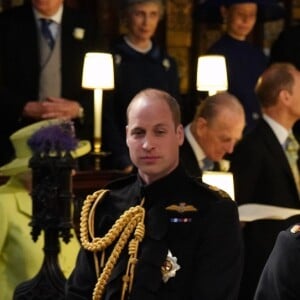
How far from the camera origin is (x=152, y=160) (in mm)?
3490

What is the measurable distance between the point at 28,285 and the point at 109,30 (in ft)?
11.3

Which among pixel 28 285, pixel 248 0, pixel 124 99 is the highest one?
pixel 248 0

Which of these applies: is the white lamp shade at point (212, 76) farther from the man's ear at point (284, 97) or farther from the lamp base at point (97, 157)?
the lamp base at point (97, 157)

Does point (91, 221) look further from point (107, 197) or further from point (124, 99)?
point (124, 99)

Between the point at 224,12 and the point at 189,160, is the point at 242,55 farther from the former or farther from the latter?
the point at 189,160

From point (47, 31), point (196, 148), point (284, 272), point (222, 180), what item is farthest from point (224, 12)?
point (284, 272)

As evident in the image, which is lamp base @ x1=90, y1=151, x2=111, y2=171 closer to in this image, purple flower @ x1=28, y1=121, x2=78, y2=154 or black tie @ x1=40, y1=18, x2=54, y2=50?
black tie @ x1=40, y1=18, x2=54, y2=50

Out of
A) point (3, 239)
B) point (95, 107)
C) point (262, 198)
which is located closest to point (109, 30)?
point (95, 107)

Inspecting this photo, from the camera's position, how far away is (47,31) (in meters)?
6.50

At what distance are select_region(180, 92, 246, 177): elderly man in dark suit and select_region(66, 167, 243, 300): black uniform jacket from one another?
1937mm

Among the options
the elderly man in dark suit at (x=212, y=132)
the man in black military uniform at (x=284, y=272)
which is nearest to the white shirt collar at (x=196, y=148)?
the elderly man in dark suit at (x=212, y=132)

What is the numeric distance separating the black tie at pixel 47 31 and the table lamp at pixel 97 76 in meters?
0.27

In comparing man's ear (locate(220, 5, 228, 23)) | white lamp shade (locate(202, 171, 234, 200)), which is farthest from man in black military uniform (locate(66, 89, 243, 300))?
man's ear (locate(220, 5, 228, 23))

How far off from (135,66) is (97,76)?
0.53 meters
